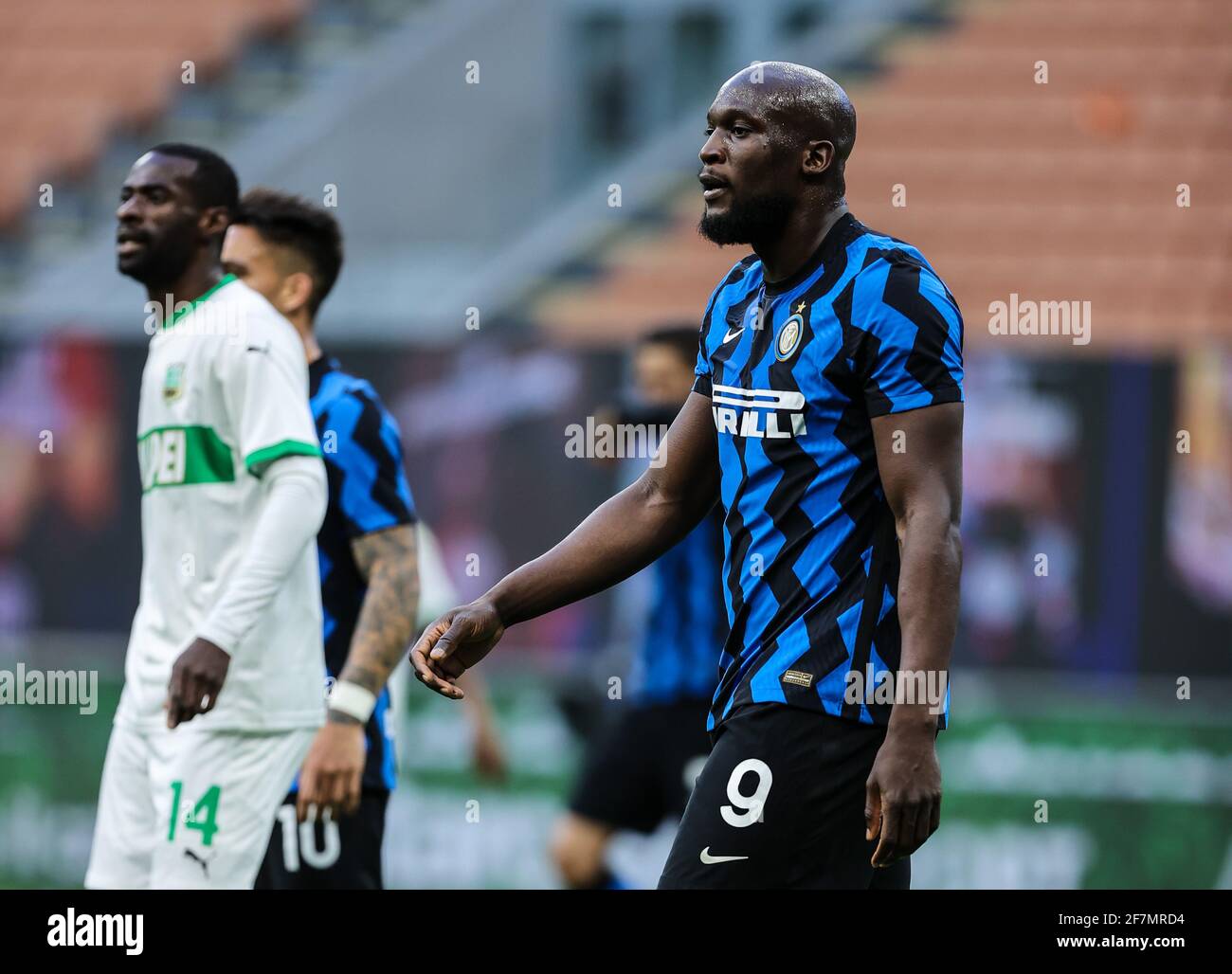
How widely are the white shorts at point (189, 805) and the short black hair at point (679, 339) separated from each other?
2.49m

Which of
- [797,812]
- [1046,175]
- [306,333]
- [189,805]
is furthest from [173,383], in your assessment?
[1046,175]

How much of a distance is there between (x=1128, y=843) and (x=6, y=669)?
17.2 feet

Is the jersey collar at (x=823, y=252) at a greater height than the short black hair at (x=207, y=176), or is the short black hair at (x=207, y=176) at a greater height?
the short black hair at (x=207, y=176)

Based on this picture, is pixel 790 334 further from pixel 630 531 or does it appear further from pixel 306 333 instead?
pixel 306 333

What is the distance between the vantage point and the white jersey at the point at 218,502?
15.7 ft

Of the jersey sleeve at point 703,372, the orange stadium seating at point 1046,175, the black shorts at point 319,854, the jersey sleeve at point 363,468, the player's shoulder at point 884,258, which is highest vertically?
the orange stadium seating at point 1046,175

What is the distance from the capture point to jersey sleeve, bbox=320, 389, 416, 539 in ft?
17.3

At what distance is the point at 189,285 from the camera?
5.12 m

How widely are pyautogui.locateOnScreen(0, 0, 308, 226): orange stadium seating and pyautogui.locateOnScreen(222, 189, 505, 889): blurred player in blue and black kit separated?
9319mm

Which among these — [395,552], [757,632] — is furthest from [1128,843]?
[757,632]

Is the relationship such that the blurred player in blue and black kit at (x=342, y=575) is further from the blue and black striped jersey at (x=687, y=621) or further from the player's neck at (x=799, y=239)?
the player's neck at (x=799, y=239)

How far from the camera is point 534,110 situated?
45.0 ft

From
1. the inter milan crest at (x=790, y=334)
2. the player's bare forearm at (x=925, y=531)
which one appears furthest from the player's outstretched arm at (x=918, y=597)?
the inter milan crest at (x=790, y=334)

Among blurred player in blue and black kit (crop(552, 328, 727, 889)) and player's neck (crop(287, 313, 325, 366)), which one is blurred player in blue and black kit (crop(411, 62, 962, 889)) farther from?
blurred player in blue and black kit (crop(552, 328, 727, 889))
